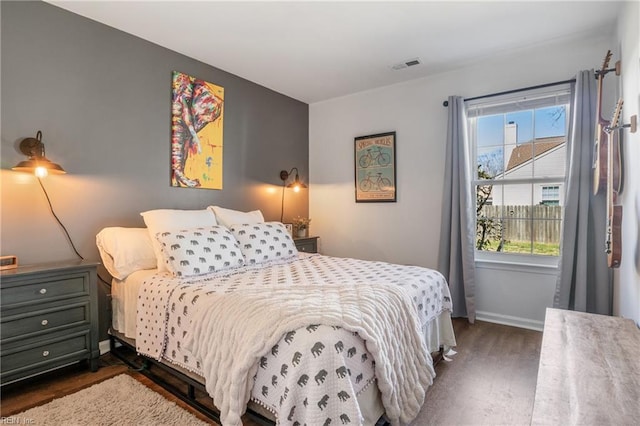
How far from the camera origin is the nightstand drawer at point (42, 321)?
1907 mm

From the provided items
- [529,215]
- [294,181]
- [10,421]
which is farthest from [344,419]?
[294,181]

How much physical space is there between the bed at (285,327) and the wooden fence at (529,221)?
1411 mm

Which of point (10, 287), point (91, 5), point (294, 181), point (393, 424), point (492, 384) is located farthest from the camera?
point (294, 181)

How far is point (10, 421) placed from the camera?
1.73 metres

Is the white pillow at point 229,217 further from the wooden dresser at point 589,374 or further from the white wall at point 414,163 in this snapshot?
the wooden dresser at point 589,374

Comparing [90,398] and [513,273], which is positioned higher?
[513,273]

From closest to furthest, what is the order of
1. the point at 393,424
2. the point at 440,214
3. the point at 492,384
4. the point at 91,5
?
1. the point at 393,424
2. the point at 492,384
3. the point at 91,5
4. the point at 440,214

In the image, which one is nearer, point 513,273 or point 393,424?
point 393,424

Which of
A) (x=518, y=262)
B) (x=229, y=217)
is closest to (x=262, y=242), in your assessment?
(x=229, y=217)

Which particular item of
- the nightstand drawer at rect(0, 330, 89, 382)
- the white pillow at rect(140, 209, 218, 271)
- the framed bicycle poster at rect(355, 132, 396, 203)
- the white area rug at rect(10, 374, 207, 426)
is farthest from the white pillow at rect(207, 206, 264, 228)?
the framed bicycle poster at rect(355, 132, 396, 203)

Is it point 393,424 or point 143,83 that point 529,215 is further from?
point 143,83

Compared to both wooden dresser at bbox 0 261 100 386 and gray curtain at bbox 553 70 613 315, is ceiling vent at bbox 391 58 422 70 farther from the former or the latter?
wooden dresser at bbox 0 261 100 386

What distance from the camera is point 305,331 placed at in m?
1.37

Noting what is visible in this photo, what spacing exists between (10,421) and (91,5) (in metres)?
2.67
